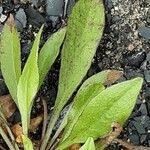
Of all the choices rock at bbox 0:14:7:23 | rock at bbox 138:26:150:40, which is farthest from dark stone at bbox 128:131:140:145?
rock at bbox 0:14:7:23

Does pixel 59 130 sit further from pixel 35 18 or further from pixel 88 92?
pixel 35 18

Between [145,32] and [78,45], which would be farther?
[145,32]

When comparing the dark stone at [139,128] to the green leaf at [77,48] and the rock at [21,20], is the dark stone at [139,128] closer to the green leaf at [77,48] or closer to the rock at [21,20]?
the green leaf at [77,48]

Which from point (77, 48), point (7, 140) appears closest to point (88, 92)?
point (77, 48)

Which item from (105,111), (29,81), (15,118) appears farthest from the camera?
(15,118)

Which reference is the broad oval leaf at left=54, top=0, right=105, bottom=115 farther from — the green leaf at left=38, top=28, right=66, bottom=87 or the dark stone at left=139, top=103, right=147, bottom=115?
the dark stone at left=139, top=103, right=147, bottom=115

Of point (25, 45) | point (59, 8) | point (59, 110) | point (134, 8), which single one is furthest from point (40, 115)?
point (134, 8)
